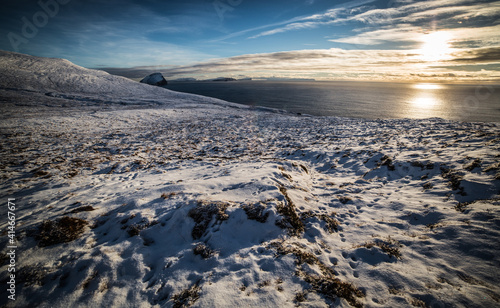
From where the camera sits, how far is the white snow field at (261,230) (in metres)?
3.58

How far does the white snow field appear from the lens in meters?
3.58

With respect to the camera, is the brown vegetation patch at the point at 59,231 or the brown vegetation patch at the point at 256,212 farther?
the brown vegetation patch at the point at 256,212

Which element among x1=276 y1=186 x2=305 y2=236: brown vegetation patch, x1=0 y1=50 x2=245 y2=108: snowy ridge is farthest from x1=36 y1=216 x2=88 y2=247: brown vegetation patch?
x1=0 y1=50 x2=245 y2=108: snowy ridge

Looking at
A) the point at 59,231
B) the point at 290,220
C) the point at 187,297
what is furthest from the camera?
the point at 290,220

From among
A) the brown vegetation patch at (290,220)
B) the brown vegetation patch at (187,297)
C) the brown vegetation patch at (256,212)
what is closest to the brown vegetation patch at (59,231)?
the brown vegetation patch at (187,297)

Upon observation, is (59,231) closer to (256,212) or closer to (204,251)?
(204,251)

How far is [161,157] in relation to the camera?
12.3m

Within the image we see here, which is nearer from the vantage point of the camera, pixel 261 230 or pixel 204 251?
pixel 204 251

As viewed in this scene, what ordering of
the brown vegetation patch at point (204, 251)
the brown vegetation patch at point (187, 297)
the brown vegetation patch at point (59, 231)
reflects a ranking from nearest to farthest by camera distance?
the brown vegetation patch at point (187, 297), the brown vegetation patch at point (204, 251), the brown vegetation patch at point (59, 231)

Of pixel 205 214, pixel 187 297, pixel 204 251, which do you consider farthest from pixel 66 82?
pixel 187 297

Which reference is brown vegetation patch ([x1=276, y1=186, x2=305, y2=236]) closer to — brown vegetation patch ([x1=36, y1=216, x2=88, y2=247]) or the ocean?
brown vegetation patch ([x1=36, y1=216, x2=88, y2=247])

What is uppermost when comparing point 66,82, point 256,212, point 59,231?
point 66,82

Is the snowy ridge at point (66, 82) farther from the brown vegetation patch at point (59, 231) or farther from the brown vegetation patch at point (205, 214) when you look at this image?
the brown vegetation patch at point (205, 214)

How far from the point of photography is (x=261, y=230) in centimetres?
513
